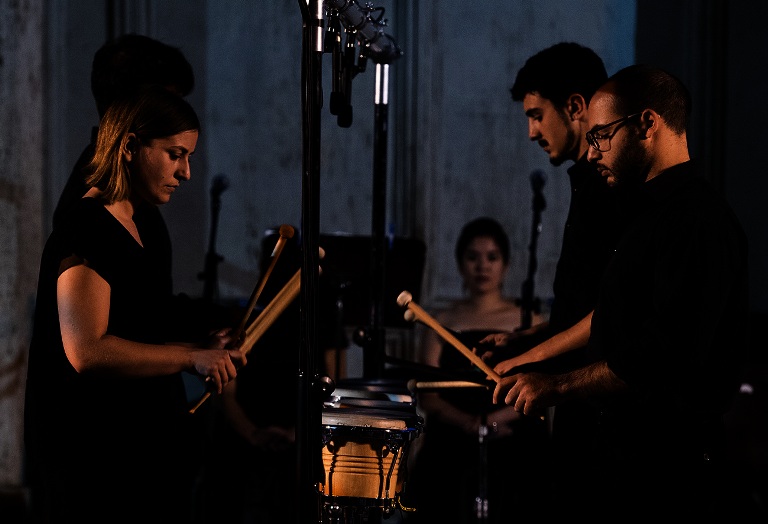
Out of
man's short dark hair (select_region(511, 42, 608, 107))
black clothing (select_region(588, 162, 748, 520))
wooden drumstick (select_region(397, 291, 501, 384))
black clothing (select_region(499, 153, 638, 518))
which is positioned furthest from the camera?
man's short dark hair (select_region(511, 42, 608, 107))

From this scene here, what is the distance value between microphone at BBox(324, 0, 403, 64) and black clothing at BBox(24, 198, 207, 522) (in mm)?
901

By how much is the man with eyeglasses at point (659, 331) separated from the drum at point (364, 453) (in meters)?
0.33

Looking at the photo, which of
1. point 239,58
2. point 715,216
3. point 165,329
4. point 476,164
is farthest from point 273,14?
point 715,216

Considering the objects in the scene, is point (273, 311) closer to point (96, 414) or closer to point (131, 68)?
point (96, 414)

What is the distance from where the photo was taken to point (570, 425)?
2670 mm

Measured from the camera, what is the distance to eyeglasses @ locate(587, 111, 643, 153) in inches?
95.3

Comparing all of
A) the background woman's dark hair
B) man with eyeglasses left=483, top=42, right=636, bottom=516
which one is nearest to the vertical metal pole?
man with eyeglasses left=483, top=42, right=636, bottom=516

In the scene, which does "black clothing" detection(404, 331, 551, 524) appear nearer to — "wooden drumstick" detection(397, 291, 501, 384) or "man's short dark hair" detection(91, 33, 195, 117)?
"wooden drumstick" detection(397, 291, 501, 384)

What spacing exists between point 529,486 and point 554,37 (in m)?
2.52

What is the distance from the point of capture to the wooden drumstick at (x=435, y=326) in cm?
265

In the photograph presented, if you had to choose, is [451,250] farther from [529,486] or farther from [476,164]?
[529,486]

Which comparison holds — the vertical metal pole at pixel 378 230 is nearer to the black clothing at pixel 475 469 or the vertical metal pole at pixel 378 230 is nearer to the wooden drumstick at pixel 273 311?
the wooden drumstick at pixel 273 311

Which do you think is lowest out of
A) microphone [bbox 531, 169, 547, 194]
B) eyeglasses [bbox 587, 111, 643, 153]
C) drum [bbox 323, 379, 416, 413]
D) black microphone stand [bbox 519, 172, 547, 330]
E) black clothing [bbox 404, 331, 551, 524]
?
black clothing [bbox 404, 331, 551, 524]

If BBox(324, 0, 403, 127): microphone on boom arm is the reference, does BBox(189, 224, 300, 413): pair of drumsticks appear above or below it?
below
